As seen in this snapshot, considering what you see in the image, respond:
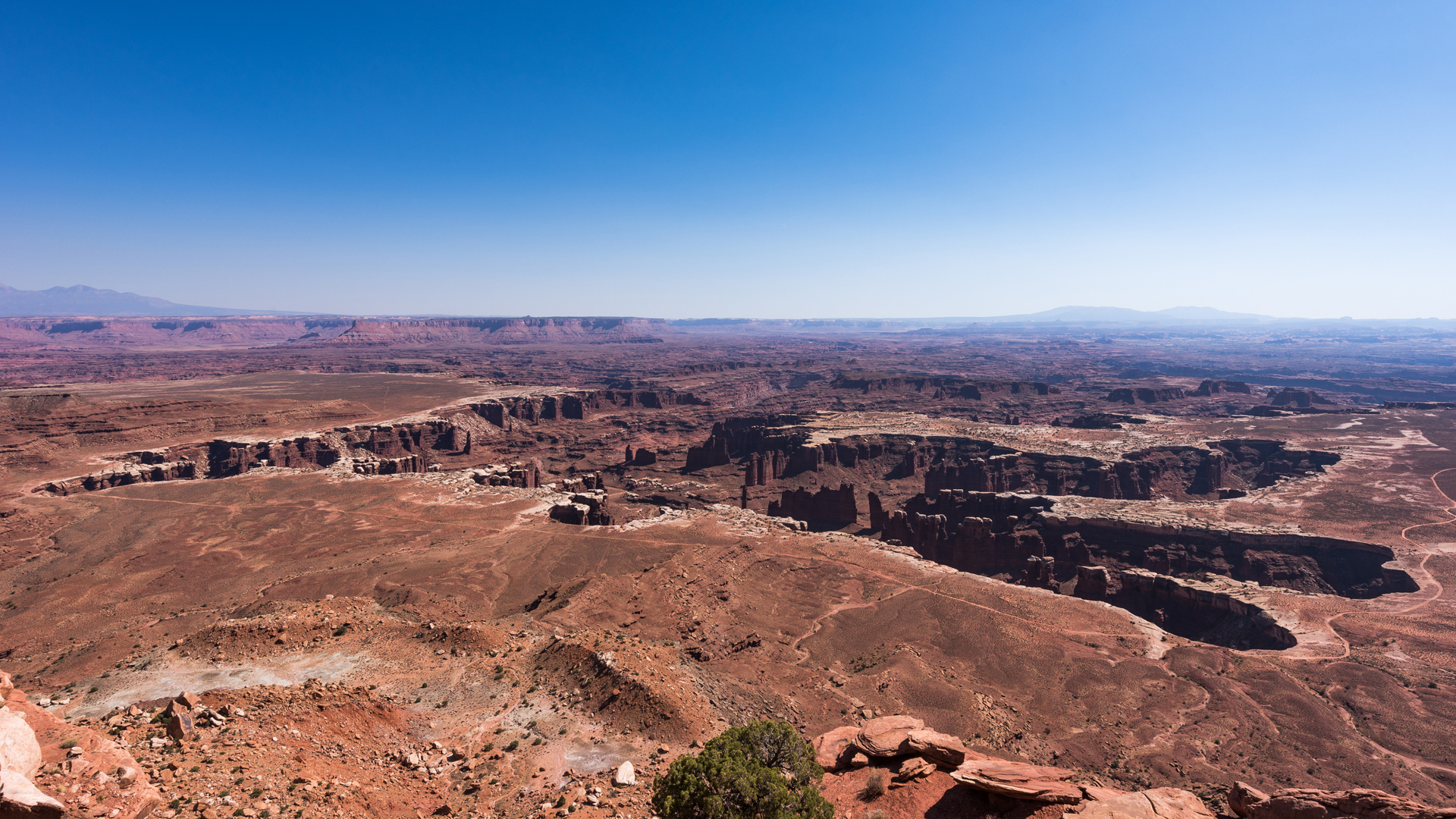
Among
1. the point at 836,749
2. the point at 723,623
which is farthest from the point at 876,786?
the point at 723,623

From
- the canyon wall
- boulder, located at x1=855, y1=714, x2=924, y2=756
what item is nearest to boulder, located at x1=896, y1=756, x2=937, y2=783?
boulder, located at x1=855, y1=714, x2=924, y2=756

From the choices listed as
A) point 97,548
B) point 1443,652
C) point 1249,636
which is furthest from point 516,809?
point 97,548

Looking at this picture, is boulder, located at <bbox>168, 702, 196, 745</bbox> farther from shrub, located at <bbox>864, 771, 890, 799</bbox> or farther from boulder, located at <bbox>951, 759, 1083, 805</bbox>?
boulder, located at <bbox>951, 759, 1083, 805</bbox>

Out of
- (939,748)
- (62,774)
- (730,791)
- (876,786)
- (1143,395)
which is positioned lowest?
(1143,395)

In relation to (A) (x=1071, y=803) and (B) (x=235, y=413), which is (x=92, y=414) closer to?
(B) (x=235, y=413)

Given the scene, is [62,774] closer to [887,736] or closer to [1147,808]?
[887,736]

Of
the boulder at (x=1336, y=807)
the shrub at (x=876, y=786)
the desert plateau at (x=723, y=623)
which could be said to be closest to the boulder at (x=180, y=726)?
the desert plateau at (x=723, y=623)

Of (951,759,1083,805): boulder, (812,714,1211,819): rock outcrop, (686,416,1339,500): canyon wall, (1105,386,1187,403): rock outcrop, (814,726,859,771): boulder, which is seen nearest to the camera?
(812,714,1211,819): rock outcrop
